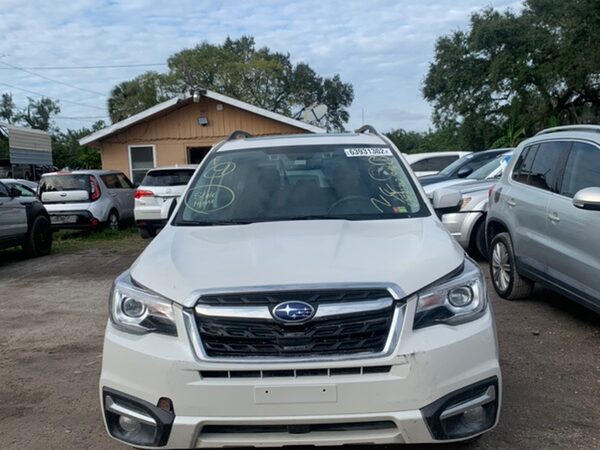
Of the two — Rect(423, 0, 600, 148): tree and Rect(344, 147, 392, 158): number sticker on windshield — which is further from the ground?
Rect(423, 0, 600, 148): tree

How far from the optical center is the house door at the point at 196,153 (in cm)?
1800

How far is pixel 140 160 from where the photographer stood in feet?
59.1

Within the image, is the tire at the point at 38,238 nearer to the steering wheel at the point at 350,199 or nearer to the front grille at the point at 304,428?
the steering wheel at the point at 350,199

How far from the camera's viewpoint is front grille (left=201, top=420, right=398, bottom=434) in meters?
2.64

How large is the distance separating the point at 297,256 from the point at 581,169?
343cm

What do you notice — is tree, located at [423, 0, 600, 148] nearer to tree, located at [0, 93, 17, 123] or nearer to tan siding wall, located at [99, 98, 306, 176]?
tan siding wall, located at [99, 98, 306, 176]

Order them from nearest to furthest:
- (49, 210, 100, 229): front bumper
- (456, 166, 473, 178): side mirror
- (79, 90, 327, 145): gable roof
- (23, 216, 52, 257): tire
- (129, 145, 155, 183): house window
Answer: (456, 166, 473, 178): side mirror → (23, 216, 52, 257): tire → (49, 210, 100, 229): front bumper → (79, 90, 327, 145): gable roof → (129, 145, 155, 183): house window

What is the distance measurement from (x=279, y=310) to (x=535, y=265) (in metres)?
3.89

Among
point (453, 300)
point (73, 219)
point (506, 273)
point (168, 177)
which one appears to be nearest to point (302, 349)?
point (453, 300)

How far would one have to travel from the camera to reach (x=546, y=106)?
29.0 meters

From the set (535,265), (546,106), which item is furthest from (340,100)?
(535,265)

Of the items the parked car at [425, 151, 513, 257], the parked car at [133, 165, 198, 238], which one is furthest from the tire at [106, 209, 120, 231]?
the parked car at [425, 151, 513, 257]

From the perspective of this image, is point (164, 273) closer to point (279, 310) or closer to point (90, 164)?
point (279, 310)

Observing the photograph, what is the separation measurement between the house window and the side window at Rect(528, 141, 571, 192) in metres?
13.7
